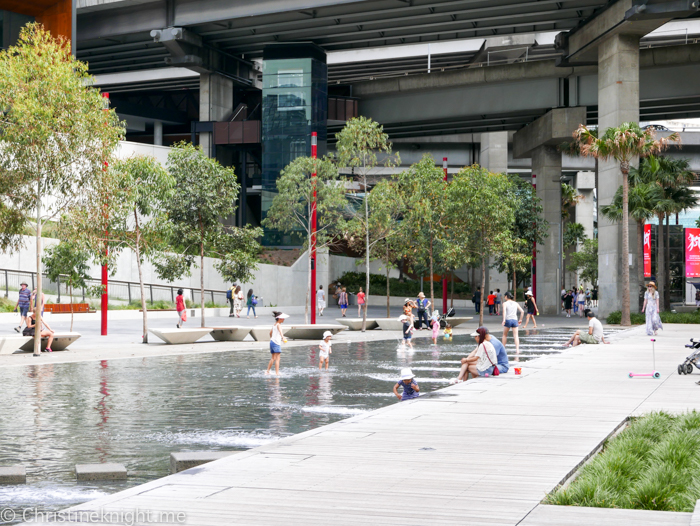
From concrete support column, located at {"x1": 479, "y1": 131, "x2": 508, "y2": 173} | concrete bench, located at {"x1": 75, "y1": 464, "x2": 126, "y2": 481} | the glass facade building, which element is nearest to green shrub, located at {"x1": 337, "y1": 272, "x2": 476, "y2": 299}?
the glass facade building

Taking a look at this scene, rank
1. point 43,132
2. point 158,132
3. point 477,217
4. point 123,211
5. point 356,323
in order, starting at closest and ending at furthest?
point 43,132, point 123,211, point 356,323, point 477,217, point 158,132

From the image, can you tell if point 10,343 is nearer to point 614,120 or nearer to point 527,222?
point 614,120

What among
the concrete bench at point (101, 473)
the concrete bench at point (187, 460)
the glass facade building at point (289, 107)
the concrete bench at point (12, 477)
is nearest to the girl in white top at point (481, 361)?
the concrete bench at point (187, 460)

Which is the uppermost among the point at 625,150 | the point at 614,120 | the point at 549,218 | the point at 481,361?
the point at 614,120

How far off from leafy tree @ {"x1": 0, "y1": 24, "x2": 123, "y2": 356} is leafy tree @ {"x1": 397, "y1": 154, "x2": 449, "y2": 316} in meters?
17.5

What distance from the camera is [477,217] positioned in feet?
124

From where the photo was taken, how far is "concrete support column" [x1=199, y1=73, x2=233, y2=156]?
180 ft

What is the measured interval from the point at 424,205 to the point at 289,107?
1897cm

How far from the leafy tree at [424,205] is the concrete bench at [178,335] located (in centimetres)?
1389

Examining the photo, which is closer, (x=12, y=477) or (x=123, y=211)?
(x=12, y=477)

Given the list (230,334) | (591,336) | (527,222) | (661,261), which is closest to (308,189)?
(230,334)

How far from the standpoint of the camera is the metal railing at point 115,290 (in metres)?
37.1

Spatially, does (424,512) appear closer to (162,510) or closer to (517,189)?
(162,510)

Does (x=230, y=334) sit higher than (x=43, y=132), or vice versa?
(x=43, y=132)
